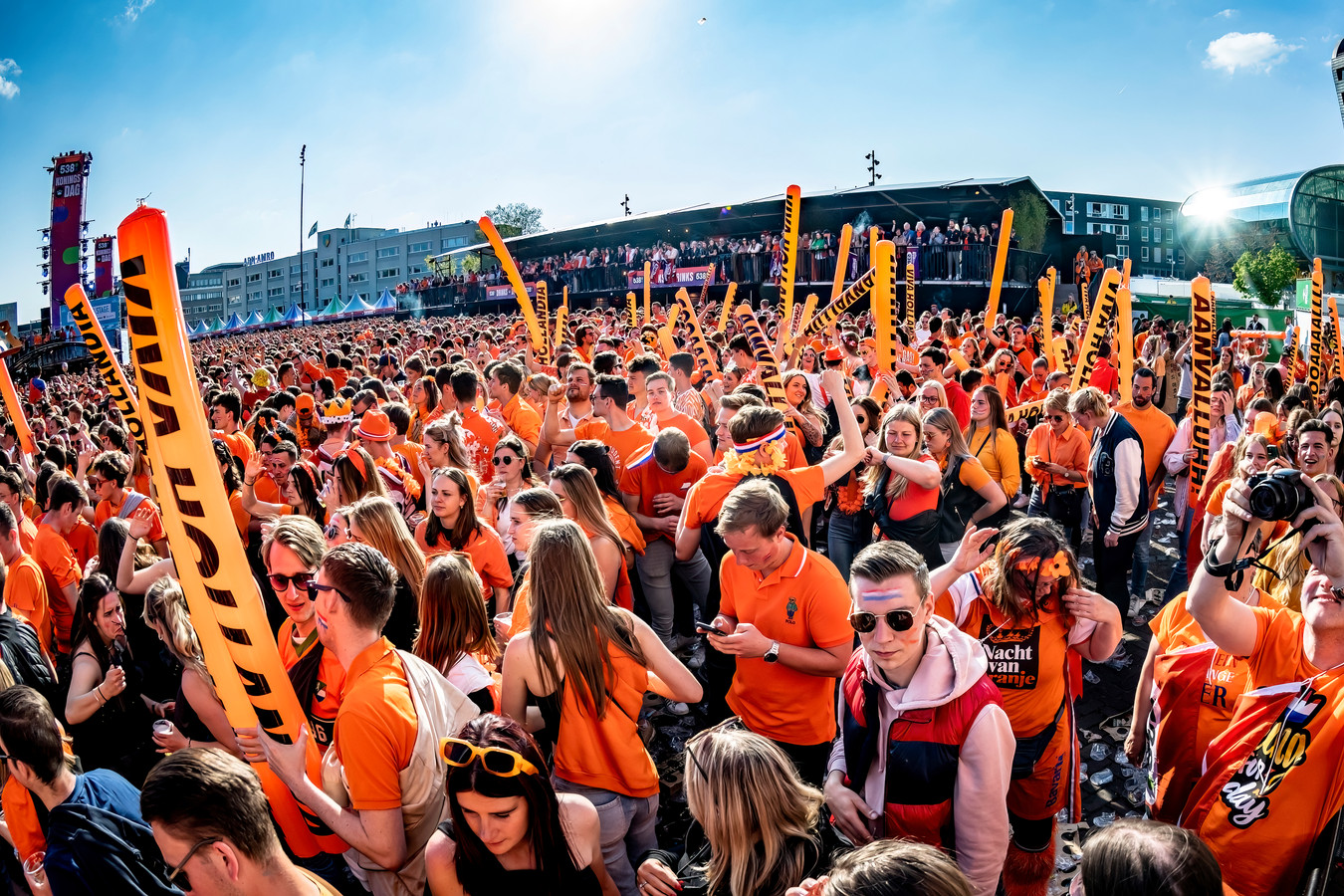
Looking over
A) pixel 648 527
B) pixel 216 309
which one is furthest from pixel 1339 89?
pixel 216 309

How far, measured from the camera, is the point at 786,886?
208 centimetres

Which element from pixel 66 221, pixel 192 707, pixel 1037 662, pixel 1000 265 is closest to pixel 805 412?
pixel 1037 662

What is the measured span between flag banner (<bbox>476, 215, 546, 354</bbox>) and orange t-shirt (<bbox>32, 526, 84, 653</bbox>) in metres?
4.94

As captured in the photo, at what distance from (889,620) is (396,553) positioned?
2.37 meters

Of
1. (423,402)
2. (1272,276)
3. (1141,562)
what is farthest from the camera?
(1272,276)

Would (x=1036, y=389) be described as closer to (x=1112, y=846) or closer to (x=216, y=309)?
(x=1112, y=846)

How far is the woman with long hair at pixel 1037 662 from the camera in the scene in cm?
296

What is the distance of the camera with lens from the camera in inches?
83.0

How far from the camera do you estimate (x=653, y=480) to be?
5539mm

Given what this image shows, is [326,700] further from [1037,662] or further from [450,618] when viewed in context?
[1037,662]

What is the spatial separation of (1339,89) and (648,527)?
65.5 metres

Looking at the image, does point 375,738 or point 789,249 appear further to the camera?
point 789,249

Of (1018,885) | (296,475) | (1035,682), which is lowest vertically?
(1018,885)

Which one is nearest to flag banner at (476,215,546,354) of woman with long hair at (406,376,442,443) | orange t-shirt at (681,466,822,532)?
woman with long hair at (406,376,442,443)
